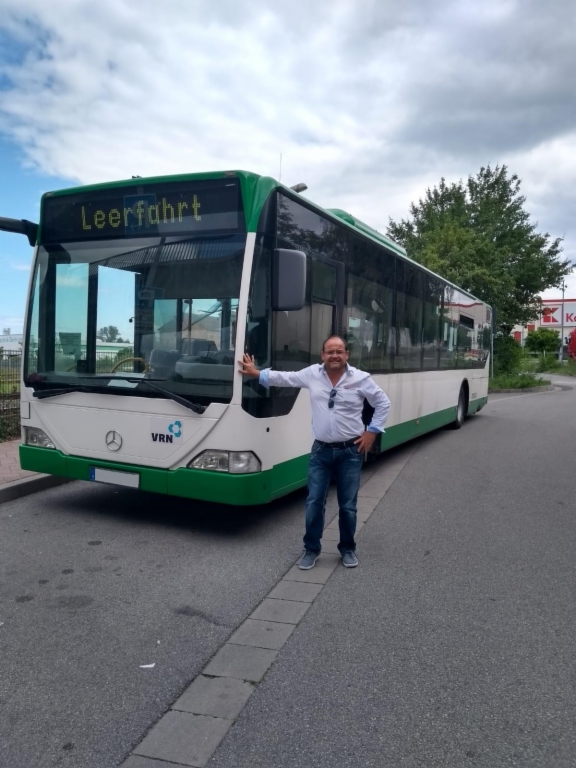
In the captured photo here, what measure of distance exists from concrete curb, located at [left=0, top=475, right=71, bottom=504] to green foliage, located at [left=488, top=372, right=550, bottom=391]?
24.6m

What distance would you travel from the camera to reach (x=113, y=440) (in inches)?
238

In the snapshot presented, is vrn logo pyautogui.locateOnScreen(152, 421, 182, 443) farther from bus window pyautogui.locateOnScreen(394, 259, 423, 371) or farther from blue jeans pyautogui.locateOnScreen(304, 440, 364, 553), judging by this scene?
bus window pyautogui.locateOnScreen(394, 259, 423, 371)

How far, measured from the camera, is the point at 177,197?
5.87 metres

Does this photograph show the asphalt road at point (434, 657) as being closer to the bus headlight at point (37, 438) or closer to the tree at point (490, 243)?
the bus headlight at point (37, 438)

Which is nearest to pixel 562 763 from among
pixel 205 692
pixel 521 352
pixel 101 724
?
pixel 205 692

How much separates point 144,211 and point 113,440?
1.98 m

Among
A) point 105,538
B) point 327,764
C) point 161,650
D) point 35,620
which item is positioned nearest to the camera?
point 327,764

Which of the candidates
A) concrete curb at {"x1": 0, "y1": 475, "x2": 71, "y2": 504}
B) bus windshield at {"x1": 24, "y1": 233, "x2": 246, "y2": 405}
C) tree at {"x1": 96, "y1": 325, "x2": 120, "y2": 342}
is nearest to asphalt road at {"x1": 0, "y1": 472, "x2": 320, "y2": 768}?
concrete curb at {"x1": 0, "y1": 475, "x2": 71, "y2": 504}

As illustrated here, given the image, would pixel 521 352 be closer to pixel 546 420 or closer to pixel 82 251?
pixel 546 420

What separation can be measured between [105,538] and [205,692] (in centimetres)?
277

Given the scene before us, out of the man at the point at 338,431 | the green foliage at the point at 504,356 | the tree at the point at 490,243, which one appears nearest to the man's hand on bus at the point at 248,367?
the man at the point at 338,431

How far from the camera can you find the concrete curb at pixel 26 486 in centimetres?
710

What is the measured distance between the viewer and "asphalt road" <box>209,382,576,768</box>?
297 centimetres

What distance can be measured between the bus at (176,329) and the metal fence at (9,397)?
3173mm
